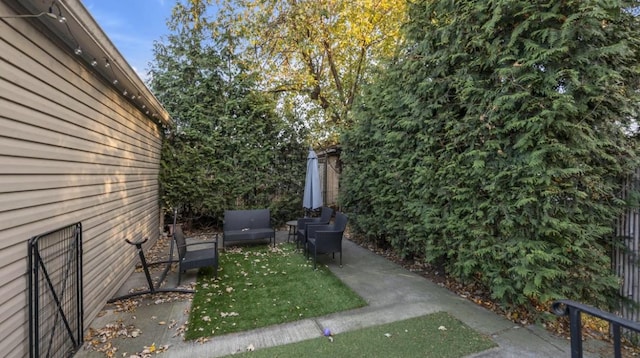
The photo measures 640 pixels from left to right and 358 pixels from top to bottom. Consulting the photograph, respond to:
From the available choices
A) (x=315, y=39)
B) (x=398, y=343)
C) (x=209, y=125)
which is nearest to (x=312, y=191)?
(x=209, y=125)

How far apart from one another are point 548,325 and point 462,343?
114cm

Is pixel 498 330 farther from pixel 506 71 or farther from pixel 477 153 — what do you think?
pixel 506 71

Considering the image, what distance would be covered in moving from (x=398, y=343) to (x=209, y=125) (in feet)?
24.3

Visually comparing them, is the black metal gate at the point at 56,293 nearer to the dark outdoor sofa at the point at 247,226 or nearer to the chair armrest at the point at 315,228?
the dark outdoor sofa at the point at 247,226

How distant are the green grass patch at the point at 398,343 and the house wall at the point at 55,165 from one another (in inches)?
83.2

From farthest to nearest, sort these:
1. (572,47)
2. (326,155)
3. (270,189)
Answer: (326,155), (270,189), (572,47)

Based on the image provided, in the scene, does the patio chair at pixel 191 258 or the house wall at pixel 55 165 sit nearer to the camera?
the house wall at pixel 55 165

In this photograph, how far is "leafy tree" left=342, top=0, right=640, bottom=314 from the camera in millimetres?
2955

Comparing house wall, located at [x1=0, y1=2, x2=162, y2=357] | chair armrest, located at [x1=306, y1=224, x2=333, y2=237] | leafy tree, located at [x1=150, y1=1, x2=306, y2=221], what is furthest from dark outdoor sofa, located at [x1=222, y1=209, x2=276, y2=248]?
house wall, located at [x1=0, y1=2, x2=162, y2=357]

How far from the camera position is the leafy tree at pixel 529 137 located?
296 centimetres

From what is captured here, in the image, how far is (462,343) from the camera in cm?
298

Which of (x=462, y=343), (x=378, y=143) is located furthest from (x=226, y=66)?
(x=462, y=343)

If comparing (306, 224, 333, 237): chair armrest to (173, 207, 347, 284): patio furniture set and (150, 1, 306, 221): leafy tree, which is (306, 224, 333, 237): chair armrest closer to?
(173, 207, 347, 284): patio furniture set

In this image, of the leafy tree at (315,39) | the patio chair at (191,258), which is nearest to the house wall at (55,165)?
the patio chair at (191,258)
